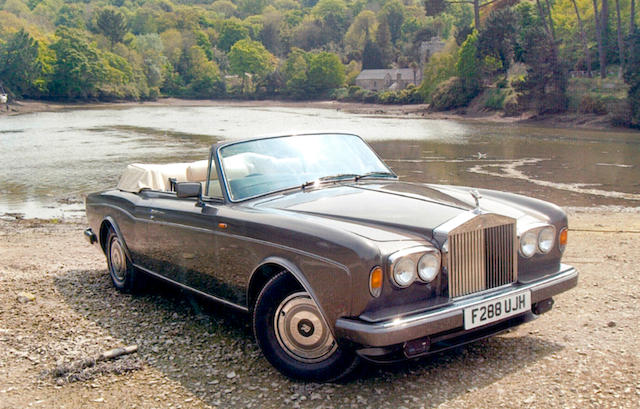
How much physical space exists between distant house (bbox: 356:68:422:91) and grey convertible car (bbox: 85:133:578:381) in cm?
11612

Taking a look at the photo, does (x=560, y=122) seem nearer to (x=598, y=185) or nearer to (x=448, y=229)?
(x=598, y=185)

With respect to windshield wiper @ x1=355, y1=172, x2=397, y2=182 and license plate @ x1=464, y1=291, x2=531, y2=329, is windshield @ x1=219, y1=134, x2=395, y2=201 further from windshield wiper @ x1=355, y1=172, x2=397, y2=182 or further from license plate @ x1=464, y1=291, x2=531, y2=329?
license plate @ x1=464, y1=291, x2=531, y2=329

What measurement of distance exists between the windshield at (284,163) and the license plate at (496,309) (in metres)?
1.79

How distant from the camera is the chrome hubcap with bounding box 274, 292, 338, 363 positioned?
3924mm

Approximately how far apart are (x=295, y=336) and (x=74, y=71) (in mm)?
115102

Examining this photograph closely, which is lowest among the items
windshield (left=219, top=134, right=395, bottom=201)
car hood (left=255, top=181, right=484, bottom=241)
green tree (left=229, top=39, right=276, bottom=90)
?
car hood (left=255, top=181, right=484, bottom=241)

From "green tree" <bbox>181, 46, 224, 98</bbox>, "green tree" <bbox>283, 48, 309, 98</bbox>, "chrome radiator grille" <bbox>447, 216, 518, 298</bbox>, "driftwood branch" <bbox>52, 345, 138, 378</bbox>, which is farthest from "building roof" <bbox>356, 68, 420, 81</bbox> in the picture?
"driftwood branch" <bbox>52, 345, 138, 378</bbox>

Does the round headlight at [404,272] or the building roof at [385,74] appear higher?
the building roof at [385,74]

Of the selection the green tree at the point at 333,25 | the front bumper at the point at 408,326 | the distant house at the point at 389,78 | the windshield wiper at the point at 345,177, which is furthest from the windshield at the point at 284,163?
the green tree at the point at 333,25

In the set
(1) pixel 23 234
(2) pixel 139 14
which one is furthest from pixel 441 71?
(2) pixel 139 14

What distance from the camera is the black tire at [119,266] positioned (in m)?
6.15

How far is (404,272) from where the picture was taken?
3662 millimetres

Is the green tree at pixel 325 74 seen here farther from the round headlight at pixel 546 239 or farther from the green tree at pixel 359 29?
the round headlight at pixel 546 239

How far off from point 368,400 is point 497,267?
123cm
